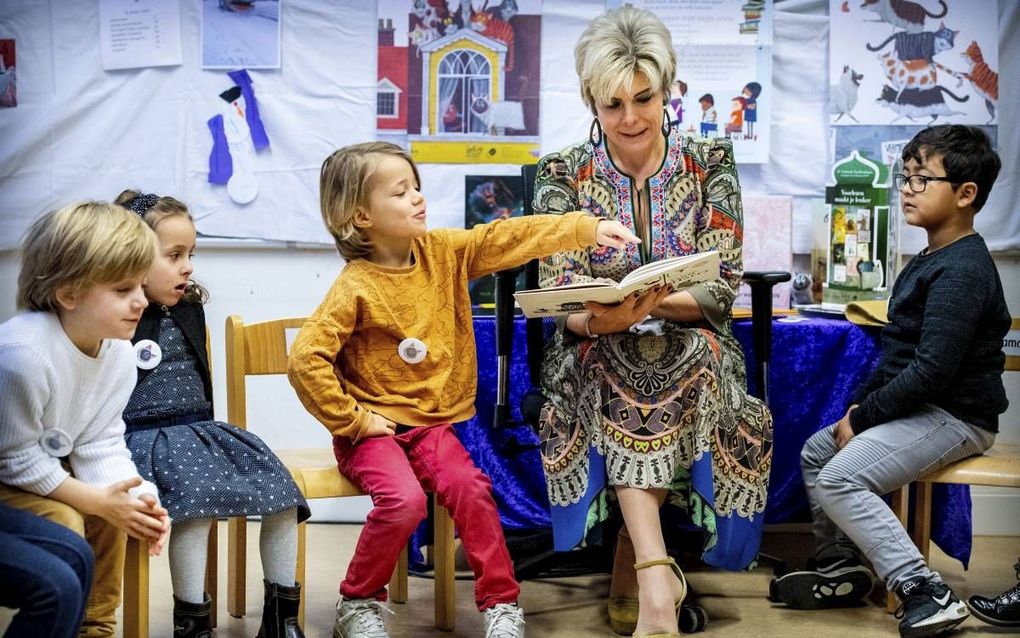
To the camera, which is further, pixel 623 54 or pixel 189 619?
pixel 623 54

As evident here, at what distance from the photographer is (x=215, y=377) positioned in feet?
11.9

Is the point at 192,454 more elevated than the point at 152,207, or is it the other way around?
the point at 152,207

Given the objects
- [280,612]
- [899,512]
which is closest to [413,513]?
[280,612]

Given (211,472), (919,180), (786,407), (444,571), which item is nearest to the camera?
(211,472)

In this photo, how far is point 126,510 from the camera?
6.31ft

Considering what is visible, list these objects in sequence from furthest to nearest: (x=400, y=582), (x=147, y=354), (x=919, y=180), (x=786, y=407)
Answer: (x=786, y=407) → (x=400, y=582) → (x=919, y=180) → (x=147, y=354)

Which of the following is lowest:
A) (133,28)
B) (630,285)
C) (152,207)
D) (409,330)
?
(409,330)

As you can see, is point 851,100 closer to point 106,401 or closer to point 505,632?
point 505,632

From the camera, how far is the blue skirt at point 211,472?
7.15ft

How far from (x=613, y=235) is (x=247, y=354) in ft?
3.07

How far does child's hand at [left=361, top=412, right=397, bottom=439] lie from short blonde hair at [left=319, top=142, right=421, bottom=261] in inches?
15.1

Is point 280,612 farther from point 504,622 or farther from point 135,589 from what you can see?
point 504,622

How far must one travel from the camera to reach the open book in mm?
2166

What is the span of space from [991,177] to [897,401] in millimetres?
596
